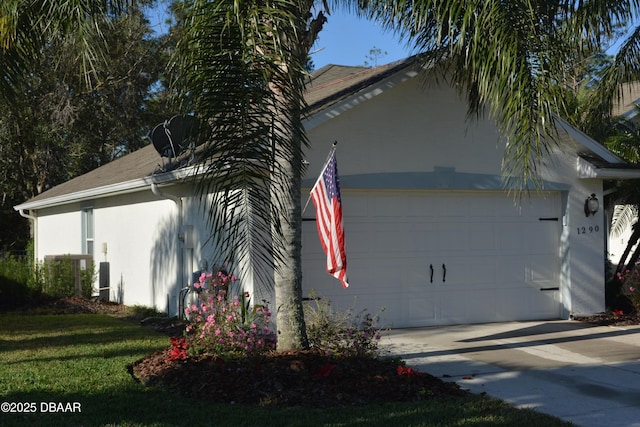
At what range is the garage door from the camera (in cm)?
1152

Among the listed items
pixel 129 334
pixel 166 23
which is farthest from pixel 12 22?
pixel 166 23

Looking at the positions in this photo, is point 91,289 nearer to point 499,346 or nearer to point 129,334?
point 129,334

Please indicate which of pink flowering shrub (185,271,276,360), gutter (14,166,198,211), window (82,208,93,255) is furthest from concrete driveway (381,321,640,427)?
window (82,208,93,255)

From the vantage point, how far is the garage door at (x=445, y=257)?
37.8 ft

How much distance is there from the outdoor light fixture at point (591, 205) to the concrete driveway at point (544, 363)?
6.37ft

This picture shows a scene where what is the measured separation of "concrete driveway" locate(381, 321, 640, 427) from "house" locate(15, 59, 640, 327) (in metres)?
Answer: 0.62

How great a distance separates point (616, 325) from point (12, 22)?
1008cm

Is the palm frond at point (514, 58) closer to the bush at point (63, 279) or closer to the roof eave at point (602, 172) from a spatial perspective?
the roof eave at point (602, 172)

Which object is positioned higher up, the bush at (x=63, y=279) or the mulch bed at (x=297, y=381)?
the bush at (x=63, y=279)

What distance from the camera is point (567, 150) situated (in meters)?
12.8

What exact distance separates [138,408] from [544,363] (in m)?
5.10

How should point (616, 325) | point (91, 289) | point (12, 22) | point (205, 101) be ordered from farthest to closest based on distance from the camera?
point (91, 289), point (616, 325), point (12, 22), point (205, 101)

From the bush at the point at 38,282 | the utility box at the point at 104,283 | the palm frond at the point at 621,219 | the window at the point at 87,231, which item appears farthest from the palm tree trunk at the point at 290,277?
the palm frond at the point at 621,219

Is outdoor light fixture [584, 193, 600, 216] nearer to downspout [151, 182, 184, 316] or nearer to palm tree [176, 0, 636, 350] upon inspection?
palm tree [176, 0, 636, 350]
